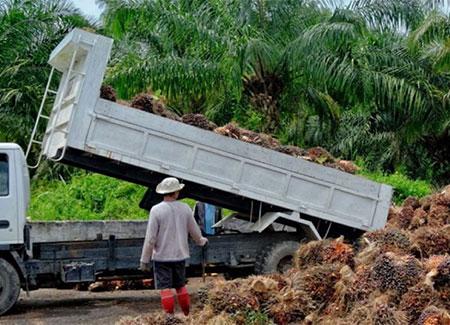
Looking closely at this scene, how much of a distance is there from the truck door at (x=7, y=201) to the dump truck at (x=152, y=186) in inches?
0.5

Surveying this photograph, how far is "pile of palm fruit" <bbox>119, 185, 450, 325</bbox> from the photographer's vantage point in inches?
249

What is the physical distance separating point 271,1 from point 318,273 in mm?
10516

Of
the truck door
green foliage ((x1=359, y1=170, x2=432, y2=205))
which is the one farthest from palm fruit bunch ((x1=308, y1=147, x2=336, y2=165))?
green foliage ((x1=359, y1=170, x2=432, y2=205))

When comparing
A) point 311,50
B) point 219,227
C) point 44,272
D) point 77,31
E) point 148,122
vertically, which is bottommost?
point 44,272

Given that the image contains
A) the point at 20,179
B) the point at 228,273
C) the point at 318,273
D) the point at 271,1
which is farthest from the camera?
the point at 271,1

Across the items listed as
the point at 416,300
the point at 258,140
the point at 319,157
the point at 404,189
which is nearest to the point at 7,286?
the point at 258,140

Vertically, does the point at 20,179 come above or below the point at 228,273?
above

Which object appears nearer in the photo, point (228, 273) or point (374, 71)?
point (228, 273)

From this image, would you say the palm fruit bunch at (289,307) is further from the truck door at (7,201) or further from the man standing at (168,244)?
the truck door at (7,201)

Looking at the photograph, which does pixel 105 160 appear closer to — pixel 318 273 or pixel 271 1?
pixel 318 273

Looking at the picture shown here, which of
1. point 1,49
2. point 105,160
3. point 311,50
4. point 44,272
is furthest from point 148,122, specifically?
point 1,49

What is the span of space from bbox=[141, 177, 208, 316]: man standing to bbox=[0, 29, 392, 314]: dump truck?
1.77m

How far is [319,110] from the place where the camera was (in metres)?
18.8

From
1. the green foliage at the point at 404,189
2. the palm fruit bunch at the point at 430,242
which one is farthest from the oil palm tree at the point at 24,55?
the palm fruit bunch at the point at 430,242
